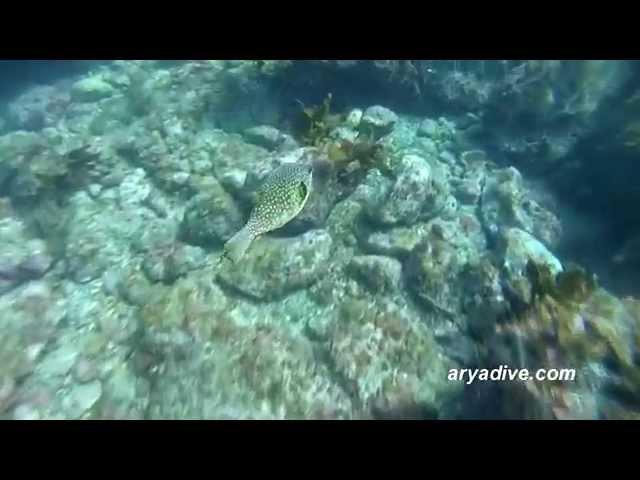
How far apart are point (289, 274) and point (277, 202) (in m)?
1.38

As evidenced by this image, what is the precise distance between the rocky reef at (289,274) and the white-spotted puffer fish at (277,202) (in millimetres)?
1192

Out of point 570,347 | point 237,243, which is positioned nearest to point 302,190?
point 237,243

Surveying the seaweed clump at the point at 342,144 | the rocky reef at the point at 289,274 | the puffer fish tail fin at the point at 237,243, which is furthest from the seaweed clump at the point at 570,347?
the puffer fish tail fin at the point at 237,243

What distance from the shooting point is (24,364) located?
16.1ft

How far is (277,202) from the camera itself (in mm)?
4035

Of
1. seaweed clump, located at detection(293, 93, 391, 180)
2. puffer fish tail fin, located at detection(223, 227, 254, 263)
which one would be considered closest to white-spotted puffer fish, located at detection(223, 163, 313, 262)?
puffer fish tail fin, located at detection(223, 227, 254, 263)

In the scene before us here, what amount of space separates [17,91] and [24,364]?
11.0 meters

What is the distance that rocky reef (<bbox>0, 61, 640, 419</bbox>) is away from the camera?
4.37 m

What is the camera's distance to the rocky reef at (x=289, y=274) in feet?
14.3

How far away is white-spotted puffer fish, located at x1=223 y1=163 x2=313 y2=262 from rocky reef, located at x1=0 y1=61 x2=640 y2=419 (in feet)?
3.91

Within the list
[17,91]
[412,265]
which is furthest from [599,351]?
[17,91]

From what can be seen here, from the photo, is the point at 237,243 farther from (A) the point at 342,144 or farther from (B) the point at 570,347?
(B) the point at 570,347
